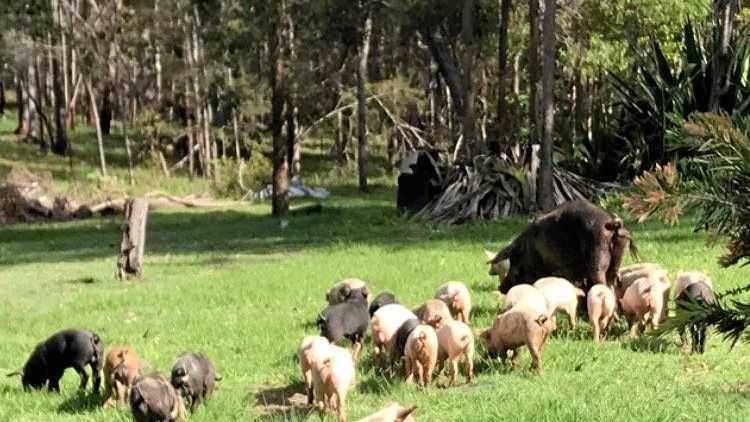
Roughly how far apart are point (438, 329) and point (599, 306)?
165 cm

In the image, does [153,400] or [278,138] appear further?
[278,138]

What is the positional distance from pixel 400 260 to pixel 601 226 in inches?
208

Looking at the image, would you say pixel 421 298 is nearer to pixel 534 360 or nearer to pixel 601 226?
pixel 601 226

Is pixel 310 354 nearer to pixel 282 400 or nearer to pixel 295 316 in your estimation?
pixel 282 400

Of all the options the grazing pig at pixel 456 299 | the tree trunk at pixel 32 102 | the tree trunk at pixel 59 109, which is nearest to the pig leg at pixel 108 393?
the grazing pig at pixel 456 299

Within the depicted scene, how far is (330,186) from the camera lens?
34438 mm

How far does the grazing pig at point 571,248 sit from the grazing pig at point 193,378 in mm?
3715

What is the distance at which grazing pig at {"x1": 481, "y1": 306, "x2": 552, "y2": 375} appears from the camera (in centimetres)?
699

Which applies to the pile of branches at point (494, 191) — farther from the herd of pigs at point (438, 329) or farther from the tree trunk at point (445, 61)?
the herd of pigs at point (438, 329)

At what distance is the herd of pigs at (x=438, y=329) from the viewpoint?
6.21m

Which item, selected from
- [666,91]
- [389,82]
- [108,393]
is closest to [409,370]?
[108,393]

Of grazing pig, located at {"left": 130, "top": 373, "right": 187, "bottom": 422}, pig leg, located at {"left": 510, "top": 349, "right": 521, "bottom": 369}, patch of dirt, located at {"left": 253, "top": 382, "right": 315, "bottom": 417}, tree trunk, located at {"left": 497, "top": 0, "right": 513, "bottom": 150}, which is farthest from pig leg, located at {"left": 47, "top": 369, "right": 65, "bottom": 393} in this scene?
tree trunk, located at {"left": 497, "top": 0, "right": 513, "bottom": 150}

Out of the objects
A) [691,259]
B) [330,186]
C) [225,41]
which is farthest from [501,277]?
[225,41]

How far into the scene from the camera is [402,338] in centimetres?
723
